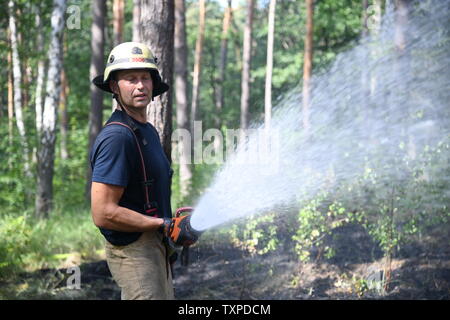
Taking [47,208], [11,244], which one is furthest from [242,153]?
[47,208]

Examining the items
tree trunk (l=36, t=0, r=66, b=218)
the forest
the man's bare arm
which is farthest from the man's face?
tree trunk (l=36, t=0, r=66, b=218)

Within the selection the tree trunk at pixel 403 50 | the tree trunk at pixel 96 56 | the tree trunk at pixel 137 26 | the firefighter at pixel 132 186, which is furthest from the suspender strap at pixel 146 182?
the tree trunk at pixel 96 56

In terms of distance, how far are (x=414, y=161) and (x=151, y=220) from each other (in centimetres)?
427

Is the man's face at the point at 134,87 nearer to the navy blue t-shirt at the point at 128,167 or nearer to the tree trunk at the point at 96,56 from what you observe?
the navy blue t-shirt at the point at 128,167

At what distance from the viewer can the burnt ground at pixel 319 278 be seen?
6.30 meters

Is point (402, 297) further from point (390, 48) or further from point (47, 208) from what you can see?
point (47, 208)

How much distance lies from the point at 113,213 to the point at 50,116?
8275 mm

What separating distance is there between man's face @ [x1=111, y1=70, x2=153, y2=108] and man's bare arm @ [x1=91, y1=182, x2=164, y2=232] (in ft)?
1.95

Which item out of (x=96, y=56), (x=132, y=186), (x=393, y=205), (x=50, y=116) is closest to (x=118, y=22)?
(x=96, y=56)

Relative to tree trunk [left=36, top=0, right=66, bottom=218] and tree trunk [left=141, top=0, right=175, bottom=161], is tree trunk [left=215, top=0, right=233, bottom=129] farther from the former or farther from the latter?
tree trunk [left=141, top=0, right=175, bottom=161]

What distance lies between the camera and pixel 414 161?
20.7 ft

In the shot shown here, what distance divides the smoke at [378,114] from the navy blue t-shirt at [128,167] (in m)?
1.90

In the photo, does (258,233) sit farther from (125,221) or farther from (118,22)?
(118,22)

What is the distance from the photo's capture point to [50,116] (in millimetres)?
10578
